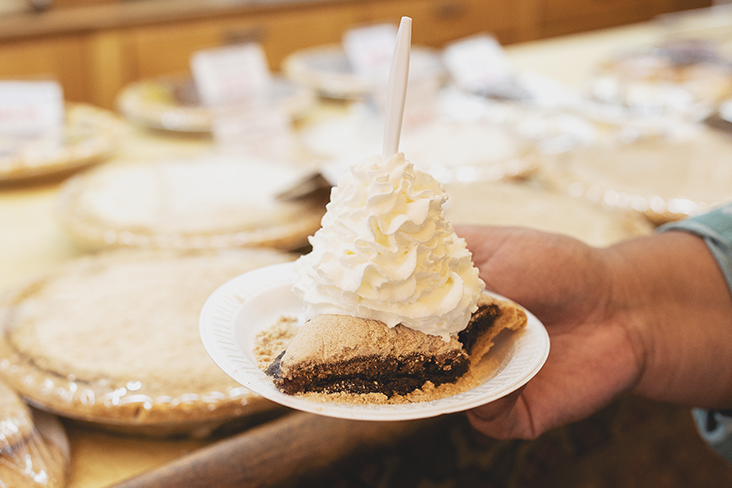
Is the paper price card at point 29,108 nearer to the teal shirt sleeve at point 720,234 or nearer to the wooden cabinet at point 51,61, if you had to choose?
the wooden cabinet at point 51,61

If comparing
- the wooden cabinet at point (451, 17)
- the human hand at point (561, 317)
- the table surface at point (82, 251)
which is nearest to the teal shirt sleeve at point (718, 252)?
the human hand at point (561, 317)

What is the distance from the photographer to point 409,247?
710 millimetres

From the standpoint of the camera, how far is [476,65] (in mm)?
2455

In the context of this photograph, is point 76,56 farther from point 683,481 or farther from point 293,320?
point 683,481

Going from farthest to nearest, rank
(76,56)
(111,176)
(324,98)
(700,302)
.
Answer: (76,56), (324,98), (111,176), (700,302)

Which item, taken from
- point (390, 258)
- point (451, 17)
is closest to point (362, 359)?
point (390, 258)

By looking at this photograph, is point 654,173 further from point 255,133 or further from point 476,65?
point 255,133

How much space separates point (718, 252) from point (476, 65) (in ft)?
Result: 5.10

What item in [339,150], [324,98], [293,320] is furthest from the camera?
[324,98]

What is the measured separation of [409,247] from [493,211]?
2.59 ft

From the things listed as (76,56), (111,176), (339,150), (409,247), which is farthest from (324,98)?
(409,247)

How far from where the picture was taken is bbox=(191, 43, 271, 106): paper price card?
2059mm

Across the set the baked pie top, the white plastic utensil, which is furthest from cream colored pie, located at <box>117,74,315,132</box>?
the white plastic utensil

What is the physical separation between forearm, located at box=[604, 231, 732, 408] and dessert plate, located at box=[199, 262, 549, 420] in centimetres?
37
